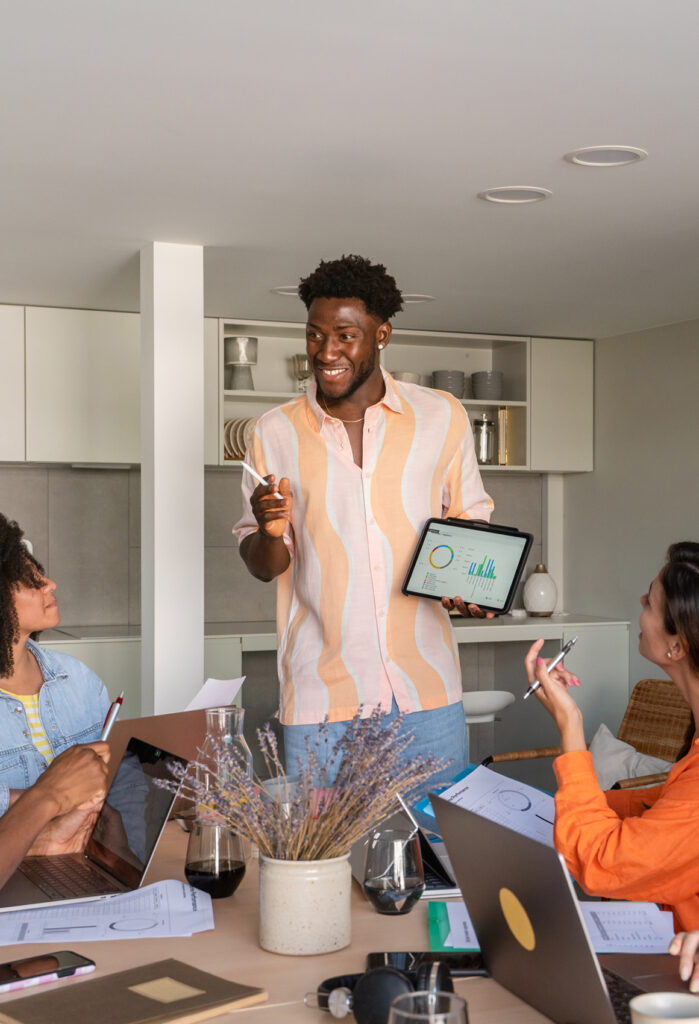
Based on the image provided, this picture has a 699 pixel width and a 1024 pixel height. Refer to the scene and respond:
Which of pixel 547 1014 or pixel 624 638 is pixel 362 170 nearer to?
pixel 547 1014

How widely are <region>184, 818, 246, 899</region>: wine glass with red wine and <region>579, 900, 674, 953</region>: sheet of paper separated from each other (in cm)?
50

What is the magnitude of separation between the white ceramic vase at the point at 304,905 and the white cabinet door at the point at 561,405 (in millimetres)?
4206

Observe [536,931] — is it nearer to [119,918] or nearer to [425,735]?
[119,918]

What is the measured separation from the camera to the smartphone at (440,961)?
134 centimetres

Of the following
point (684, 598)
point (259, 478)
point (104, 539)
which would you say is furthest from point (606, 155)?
point (104, 539)

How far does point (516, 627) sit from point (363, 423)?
2903 mm

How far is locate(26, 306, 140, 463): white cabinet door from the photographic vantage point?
4602 millimetres

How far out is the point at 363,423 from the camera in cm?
249

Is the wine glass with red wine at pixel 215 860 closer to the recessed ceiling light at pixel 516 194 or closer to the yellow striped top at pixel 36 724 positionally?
the yellow striped top at pixel 36 724

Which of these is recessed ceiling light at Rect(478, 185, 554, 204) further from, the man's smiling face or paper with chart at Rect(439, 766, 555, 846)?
paper with chart at Rect(439, 766, 555, 846)

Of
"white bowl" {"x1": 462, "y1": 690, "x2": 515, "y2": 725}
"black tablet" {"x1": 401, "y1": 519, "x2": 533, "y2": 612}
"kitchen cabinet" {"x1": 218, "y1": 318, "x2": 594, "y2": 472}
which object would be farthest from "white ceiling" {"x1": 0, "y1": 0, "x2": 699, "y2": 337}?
"white bowl" {"x1": 462, "y1": 690, "x2": 515, "y2": 725}

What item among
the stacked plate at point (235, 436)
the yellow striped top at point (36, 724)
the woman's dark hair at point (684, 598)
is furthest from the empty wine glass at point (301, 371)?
the woman's dark hair at point (684, 598)

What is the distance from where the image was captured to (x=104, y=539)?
5211mm

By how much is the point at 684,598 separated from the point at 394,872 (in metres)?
0.65
